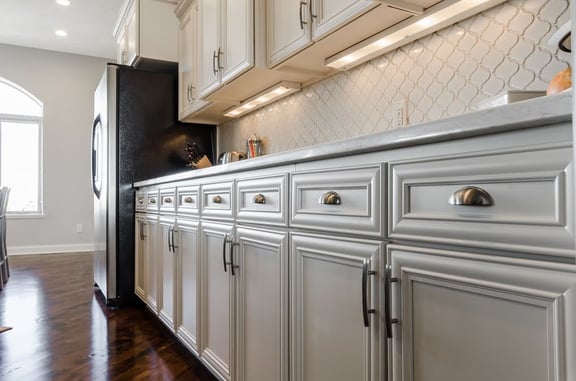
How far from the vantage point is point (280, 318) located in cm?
126

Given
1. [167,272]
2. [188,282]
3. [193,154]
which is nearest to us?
[188,282]

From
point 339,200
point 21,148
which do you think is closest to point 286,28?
point 339,200

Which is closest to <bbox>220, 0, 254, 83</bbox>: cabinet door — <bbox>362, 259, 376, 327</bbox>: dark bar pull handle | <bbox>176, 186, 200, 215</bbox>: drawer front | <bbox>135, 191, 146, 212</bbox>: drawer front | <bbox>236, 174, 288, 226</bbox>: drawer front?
<bbox>176, 186, 200, 215</bbox>: drawer front

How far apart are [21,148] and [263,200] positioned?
20.2ft

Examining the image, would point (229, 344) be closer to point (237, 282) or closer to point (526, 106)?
point (237, 282)

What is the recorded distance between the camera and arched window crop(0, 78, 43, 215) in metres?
5.98

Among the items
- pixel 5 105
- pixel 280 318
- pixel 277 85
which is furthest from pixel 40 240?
pixel 280 318

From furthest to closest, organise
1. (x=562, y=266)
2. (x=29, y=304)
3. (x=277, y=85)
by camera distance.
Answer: (x=29, y=304) → (x=277, y=85) → (x=562, y=266)

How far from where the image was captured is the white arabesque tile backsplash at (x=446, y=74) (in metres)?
1.23

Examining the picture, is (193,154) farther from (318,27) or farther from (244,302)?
(244,302)

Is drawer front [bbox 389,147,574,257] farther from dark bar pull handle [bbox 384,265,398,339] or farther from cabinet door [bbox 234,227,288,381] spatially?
cabinet door [bbox 234,227,288,381]

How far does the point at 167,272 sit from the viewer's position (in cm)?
239

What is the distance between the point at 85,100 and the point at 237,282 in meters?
5.81

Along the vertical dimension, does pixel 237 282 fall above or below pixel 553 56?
below
